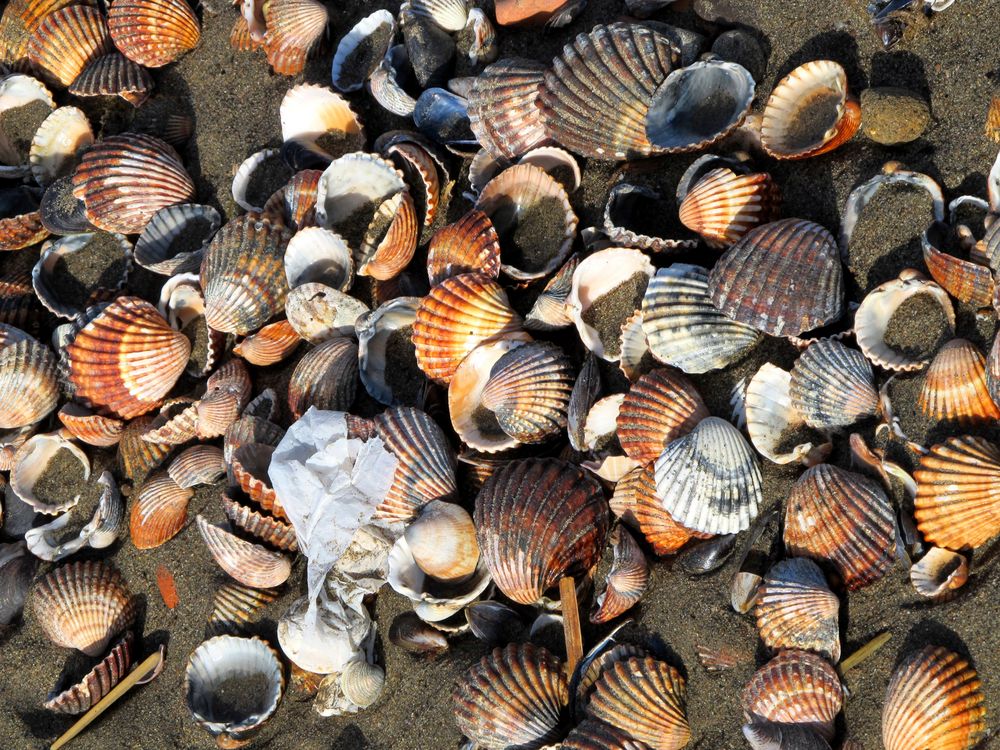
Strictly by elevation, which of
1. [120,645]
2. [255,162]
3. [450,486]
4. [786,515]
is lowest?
[120,645]

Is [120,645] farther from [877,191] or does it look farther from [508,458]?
[877,191]

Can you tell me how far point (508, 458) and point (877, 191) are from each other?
148cm

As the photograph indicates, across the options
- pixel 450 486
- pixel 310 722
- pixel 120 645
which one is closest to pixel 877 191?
pixel 450 486

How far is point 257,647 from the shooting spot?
377cm

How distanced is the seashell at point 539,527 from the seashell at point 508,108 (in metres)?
1.23

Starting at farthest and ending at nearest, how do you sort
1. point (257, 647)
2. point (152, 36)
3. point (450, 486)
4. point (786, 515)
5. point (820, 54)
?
point (152, 36) → point (257, 647) → point (450, 486) → point (820, 54) → point (786, 515)

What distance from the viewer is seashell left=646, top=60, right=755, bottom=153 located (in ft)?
10.9

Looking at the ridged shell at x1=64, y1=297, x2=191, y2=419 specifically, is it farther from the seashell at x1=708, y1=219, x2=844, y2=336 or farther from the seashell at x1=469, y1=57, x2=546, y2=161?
the seashell at x1=708, y1=219, x2=844, y2=336

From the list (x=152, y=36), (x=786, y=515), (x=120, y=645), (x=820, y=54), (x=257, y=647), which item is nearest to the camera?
(x=786, y=515)

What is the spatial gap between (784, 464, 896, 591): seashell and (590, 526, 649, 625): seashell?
1.60 feet

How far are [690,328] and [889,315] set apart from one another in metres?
0.58

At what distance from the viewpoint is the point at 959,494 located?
2629 mm

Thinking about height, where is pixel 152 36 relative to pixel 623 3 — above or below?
below

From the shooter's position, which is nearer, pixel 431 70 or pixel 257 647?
pixel 257 647
